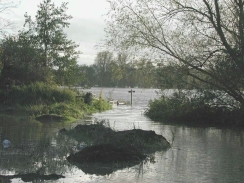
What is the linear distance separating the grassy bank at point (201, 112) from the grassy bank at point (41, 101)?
559 cm

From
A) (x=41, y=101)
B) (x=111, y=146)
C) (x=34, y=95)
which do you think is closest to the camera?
(x=111, y=146)

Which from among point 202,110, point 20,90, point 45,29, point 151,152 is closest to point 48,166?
point 151,152

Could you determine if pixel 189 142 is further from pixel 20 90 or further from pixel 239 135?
pixel 20 90

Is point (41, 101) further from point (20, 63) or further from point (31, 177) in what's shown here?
point (31, 177)

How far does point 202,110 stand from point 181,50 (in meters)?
3.65

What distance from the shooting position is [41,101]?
29.2m

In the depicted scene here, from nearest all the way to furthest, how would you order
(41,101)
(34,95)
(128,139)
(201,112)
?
1. (128,139)
2. (201,112)
3. (41,101)
4. (34,95)

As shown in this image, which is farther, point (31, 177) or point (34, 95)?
point (34, 95)

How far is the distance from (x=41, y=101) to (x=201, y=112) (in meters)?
11.1

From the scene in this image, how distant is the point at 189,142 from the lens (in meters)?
15.5

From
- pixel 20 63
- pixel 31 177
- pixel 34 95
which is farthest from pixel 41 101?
pixel 31 177

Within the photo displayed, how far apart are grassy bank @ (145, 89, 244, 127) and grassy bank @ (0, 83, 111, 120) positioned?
5594 millimetres

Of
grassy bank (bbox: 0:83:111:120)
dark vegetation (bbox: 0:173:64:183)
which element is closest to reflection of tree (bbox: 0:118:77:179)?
dark vegetation (bbox: 0:173:64:183)

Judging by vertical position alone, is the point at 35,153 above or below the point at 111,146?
below
